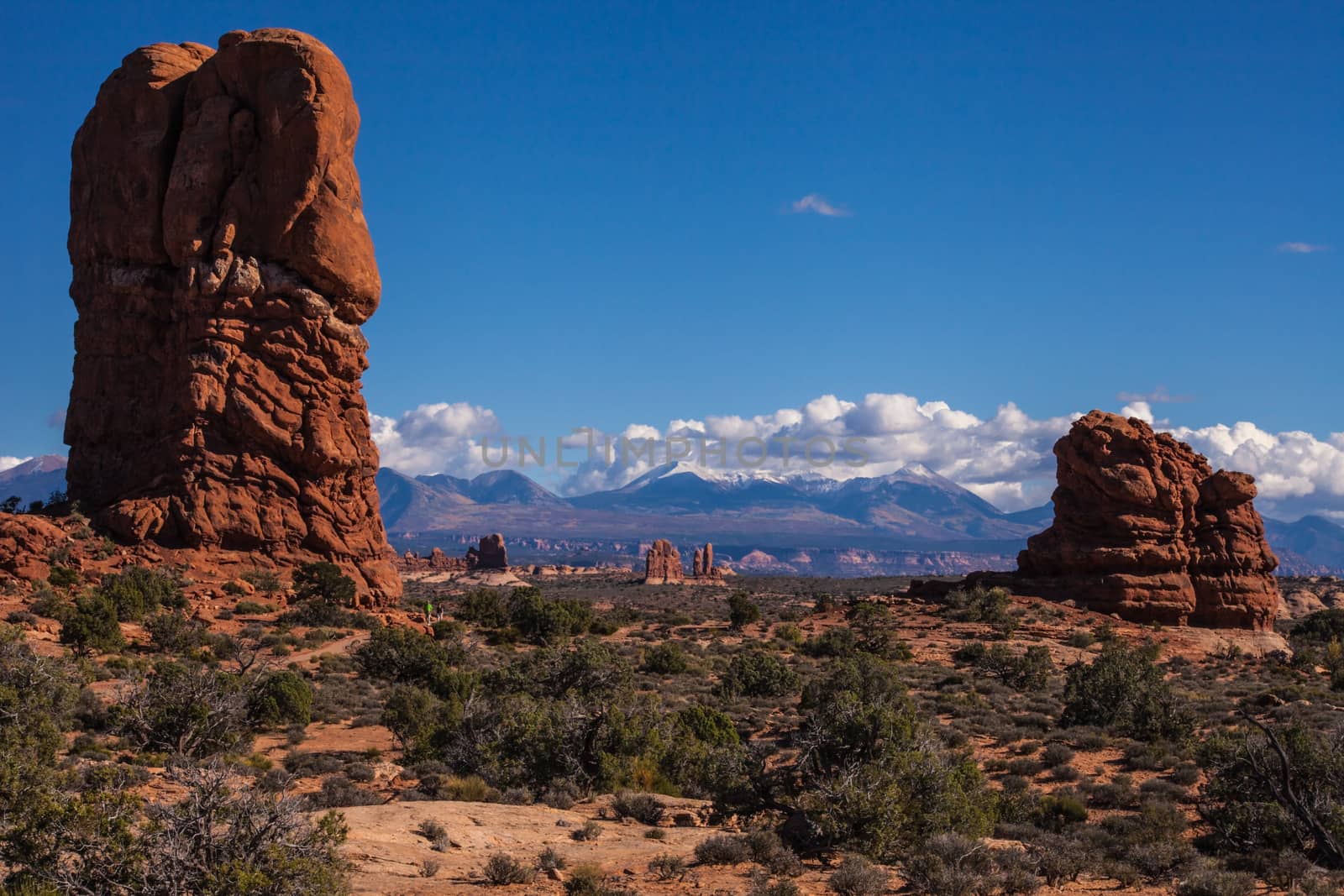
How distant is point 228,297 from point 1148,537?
38997mm

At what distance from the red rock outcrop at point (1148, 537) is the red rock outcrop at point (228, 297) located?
3016cm

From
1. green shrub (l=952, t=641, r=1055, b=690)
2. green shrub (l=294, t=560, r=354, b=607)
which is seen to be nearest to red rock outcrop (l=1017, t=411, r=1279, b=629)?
green shrub (l=952, t=641, r=1055, b=690)

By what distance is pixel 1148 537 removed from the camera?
43.1 metres

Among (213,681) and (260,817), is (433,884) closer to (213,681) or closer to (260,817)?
(260,817)

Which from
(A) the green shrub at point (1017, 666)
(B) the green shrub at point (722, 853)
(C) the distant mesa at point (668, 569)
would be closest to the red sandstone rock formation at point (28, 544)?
(B) the green shrub at point (722, 853)

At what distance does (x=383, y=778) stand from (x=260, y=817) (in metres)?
9.50

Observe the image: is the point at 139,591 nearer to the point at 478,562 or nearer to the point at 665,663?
the point at 665,663

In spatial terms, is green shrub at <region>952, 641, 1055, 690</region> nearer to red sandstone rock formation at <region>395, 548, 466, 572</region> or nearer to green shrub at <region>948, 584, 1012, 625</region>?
green shrub at <region>948, 584, 1012, 625</region>

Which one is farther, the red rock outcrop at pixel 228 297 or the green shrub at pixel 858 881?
the red rock outcrop at pixel 228 297

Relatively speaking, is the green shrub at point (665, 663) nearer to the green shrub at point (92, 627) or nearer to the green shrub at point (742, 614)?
the green shrub at point (742, 614)

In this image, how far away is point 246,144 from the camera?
38188 mm

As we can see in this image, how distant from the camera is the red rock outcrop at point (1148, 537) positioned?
42.8 metres

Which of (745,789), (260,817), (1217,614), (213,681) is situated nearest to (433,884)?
(260,817)

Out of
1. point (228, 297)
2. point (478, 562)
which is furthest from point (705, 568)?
point (228, 297)
